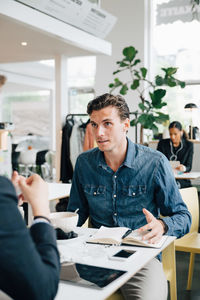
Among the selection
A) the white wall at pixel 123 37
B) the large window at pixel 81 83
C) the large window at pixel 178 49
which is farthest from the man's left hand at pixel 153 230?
the large window at pixel 81 83

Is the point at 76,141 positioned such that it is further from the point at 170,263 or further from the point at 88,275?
the point at 88,275

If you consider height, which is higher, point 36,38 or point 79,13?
point 79,13

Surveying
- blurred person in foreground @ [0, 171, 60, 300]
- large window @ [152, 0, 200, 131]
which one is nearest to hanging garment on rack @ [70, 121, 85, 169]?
large window @ [152, 0, 200, 131]

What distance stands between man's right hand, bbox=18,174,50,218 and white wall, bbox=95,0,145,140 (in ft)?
26.0

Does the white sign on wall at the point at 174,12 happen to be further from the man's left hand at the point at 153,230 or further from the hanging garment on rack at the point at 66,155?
the man's left hand at the point at 153,230

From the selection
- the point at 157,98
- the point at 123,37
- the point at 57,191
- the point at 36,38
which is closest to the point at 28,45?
the point at 36,38

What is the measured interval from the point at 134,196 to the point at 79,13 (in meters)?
4.21

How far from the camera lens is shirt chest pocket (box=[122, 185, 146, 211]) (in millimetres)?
2191

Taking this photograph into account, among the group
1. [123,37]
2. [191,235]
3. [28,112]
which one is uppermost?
[123,37]

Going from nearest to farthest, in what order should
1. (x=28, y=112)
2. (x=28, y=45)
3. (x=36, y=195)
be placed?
1. (x=36, y=195)
2. (x=28, y=45)
3. (x=28, y=112)

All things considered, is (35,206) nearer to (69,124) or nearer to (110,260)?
(110,260)

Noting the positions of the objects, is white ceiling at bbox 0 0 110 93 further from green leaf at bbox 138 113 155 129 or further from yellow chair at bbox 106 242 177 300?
yellow chair at bbox 106 242 177 300

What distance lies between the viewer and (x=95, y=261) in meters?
1.45

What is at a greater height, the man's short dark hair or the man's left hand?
the man's short dark hair
